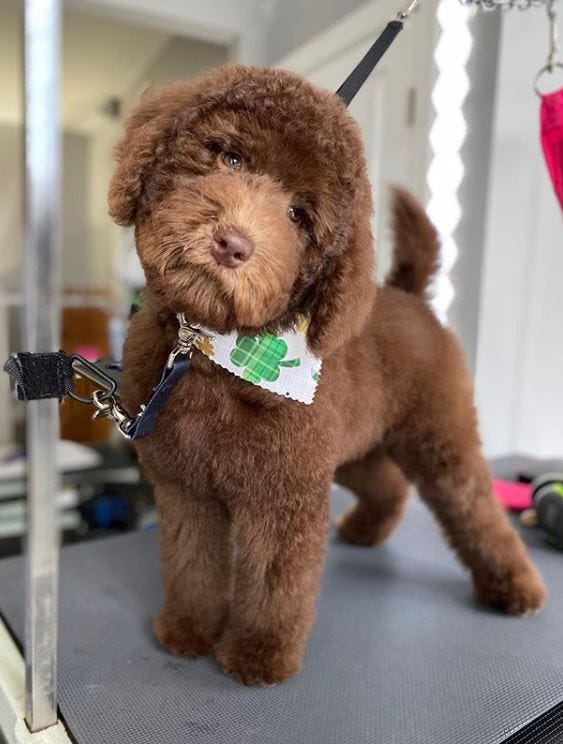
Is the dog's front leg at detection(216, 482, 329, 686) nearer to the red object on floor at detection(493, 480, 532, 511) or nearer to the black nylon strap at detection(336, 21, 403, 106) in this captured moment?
Result: the black nylon strap at detection(336, 21, 403, 106)

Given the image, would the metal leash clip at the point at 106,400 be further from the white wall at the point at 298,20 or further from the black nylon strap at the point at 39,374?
the white wall at the point at 298,20

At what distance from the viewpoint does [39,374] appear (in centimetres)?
46

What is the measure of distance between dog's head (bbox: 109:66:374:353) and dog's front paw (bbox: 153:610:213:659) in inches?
14.2

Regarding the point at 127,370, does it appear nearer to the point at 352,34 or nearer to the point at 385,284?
the point at 385,284

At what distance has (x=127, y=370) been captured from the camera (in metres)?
0.59

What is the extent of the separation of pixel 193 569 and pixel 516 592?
412mm

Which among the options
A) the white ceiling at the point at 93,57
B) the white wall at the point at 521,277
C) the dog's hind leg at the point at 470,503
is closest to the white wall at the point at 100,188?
the white ceiling at the point at 93,57

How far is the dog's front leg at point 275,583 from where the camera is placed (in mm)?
575

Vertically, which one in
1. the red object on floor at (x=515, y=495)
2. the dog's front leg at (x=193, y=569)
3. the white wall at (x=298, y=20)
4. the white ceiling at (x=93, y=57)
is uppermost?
the white ceiling at (x=93, y=57)

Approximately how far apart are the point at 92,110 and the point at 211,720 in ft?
12.7

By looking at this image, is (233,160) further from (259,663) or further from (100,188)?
(100,188)

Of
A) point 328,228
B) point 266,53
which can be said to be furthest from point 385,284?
point 266,53

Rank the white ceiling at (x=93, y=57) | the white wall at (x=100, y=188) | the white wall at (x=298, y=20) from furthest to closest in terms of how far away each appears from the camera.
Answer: the white wall at (x=100, y=188), the white ceiling at (x=93, y=57), the white wall at (x=298, y=20)

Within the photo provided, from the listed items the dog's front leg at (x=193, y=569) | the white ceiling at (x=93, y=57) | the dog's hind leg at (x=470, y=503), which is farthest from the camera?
the white ceiling at (x=93, y=57)
